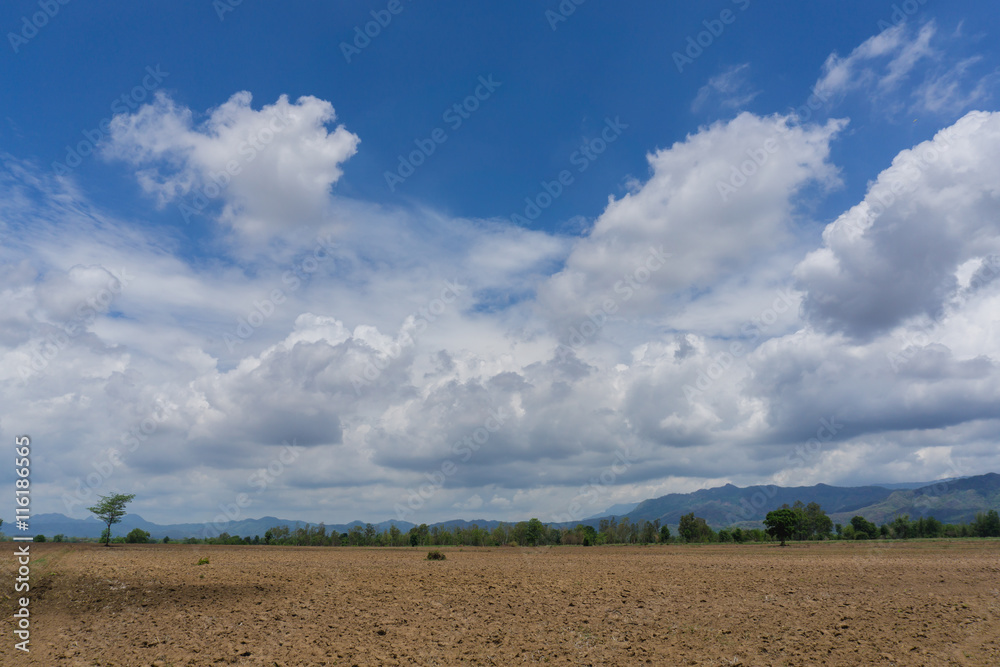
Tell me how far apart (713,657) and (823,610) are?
8.85 m

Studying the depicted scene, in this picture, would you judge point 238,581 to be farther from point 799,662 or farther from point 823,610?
point 823,610

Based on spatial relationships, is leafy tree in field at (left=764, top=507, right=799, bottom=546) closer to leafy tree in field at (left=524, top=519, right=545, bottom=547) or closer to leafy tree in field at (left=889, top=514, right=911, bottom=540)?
leafy tree in field at (left=524, top=519, right=545, bottom=547)

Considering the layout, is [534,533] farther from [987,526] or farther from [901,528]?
[987,526]

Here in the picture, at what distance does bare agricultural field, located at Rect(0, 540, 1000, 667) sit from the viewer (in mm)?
20469

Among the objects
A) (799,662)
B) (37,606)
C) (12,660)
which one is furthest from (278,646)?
(799,662)

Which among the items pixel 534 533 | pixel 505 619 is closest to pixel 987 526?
pixel 534 533

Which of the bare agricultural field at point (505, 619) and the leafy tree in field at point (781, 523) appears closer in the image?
the bare agricultural field at point (505, 619)

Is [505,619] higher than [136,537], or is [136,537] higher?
[505,619]

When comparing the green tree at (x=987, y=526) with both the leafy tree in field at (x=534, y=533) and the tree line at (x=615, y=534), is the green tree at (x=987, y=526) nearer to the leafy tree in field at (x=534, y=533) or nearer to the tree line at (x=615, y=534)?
the tree line at (x=615, y=534)

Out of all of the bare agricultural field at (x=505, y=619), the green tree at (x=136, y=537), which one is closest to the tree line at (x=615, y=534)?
the green tree at (x=136, y=537)

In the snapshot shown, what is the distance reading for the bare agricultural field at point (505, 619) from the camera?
806 inches

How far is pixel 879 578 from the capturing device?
3294cm

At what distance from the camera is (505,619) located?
2452 centimetres

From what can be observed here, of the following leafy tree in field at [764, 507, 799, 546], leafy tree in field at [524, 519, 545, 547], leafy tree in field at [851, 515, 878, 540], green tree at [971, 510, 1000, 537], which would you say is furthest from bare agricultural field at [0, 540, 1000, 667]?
green tree at [971, 510, 1000, 537]
